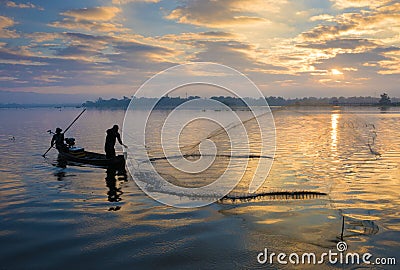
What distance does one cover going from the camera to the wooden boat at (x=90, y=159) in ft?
70.7

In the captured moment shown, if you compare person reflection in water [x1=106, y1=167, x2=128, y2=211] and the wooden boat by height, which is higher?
the wooden boat

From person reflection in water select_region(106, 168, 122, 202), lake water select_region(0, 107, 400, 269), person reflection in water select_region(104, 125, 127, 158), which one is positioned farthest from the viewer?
person reflection in water select_region(104, 125, 127, 158)

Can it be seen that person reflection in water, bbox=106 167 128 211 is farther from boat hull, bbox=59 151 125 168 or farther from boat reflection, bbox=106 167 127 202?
boat hull, bbox=59 151 125 168

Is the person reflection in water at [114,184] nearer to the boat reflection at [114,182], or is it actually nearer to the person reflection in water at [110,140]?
the boat reflection at [114,182]

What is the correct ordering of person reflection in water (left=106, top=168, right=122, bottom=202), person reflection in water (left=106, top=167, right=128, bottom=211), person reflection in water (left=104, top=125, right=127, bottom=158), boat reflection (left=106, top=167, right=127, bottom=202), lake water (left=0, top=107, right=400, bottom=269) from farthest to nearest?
person reflection in water (left=104, top=125, right=127, bottom=158) < boat reflection (left=106, top=167, right=127, bottom=202) < person reflection in water (left=106, top=168, right=122, bottom=202) < person reflection in water (left=106, top=167, right=128, bottom=211) < lake water (left=0, top=107, right=400, bottom=269)

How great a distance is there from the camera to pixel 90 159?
22.6m

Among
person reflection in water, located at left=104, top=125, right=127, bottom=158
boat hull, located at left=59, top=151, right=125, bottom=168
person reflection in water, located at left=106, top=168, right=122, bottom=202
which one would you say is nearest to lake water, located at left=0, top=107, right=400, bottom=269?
person reflection in water, located at left=106, top=168, right=122, bottom=202

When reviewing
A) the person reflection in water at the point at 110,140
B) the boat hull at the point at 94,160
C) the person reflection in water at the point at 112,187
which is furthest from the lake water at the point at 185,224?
the person reflection in water at the point at 110,140

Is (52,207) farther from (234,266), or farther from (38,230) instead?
(234,266)

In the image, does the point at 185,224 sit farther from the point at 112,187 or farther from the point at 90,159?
the point at 90,159

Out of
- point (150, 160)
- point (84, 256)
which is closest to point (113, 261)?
point (84, 256)

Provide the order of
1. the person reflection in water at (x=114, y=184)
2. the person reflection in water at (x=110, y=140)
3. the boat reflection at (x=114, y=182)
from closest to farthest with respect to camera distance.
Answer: the person reflection in water at (x=114, y=184), the boat reflection at (x=114, y=182), the person reflection in water at (x=110, y=140)

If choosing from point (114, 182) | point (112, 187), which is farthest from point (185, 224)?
point (114, 182)

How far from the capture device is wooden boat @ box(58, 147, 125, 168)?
21.5m
